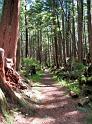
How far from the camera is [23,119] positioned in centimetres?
1010

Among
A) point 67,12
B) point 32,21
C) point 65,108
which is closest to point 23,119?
point 65,108

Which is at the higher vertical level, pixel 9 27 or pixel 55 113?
pixel 9 27

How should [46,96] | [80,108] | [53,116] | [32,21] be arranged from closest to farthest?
[53,116] < [80,108] < [46,96] < [32,21]

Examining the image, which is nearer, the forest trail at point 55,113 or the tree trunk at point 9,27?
the forest trail at point 55,113

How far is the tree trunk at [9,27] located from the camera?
1515cm

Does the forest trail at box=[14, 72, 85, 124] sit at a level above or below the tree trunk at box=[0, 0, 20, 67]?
below

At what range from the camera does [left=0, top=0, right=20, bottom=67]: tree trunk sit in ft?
49.7

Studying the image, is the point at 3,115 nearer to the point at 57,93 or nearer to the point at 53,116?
the point at 53,116

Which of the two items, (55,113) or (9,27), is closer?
(55,113)

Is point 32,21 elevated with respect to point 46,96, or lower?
elevated

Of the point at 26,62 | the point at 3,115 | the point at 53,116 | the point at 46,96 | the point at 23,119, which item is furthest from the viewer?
the point at 26,62

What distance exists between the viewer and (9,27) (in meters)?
15.2

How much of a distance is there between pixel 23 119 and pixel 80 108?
2908mm

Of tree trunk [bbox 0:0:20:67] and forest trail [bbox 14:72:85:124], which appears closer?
forest trail [bbox 14:72:85:124]
